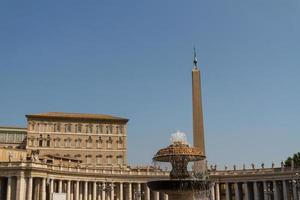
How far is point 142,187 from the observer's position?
82500 millimetres

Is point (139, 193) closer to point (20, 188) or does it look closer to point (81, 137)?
point (81, 137)

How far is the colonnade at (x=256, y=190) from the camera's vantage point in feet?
251

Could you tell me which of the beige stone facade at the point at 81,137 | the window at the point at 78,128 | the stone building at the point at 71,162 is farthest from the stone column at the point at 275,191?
the window at the point at 78,128

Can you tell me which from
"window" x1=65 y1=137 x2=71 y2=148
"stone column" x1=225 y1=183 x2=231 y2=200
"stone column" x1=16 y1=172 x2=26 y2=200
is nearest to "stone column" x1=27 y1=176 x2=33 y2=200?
"stone column" x1=16 y1=172 x2=26 y2=200

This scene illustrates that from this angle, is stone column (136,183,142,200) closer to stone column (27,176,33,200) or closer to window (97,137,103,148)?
window (97,137,103,148)

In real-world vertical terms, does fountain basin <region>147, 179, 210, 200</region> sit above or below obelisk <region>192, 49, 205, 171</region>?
below

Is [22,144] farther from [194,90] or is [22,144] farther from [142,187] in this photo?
[194,90]

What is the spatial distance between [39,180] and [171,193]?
42.2 metres

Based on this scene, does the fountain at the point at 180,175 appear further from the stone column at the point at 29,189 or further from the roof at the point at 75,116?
the roof at the point at 75,116

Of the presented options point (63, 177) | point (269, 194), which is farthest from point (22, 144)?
point (269, 194)

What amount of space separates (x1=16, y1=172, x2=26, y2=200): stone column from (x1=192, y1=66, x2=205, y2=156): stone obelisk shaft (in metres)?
35.7

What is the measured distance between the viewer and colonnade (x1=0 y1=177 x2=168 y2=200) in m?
68.9

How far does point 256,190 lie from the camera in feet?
260

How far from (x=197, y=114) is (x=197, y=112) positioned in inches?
10.5
